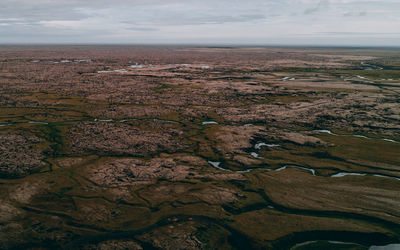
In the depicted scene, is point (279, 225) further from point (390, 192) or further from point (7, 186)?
point (7, 186)

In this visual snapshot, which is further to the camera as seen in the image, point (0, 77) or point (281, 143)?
point (0, 77)

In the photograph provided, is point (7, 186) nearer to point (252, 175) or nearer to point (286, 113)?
point (252, 175)

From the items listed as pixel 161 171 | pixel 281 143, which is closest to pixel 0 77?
pixel 161 171

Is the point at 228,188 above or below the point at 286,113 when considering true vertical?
below

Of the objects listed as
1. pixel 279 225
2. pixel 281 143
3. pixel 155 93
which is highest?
pixel 155 93

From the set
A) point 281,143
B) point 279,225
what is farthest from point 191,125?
point 279,225

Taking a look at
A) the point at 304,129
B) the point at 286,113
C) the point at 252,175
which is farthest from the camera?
the point at 286,113

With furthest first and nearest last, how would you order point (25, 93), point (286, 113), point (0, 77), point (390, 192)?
point (0, 77) → point (25, 93) → point (286, 113) → point (390, 192)
